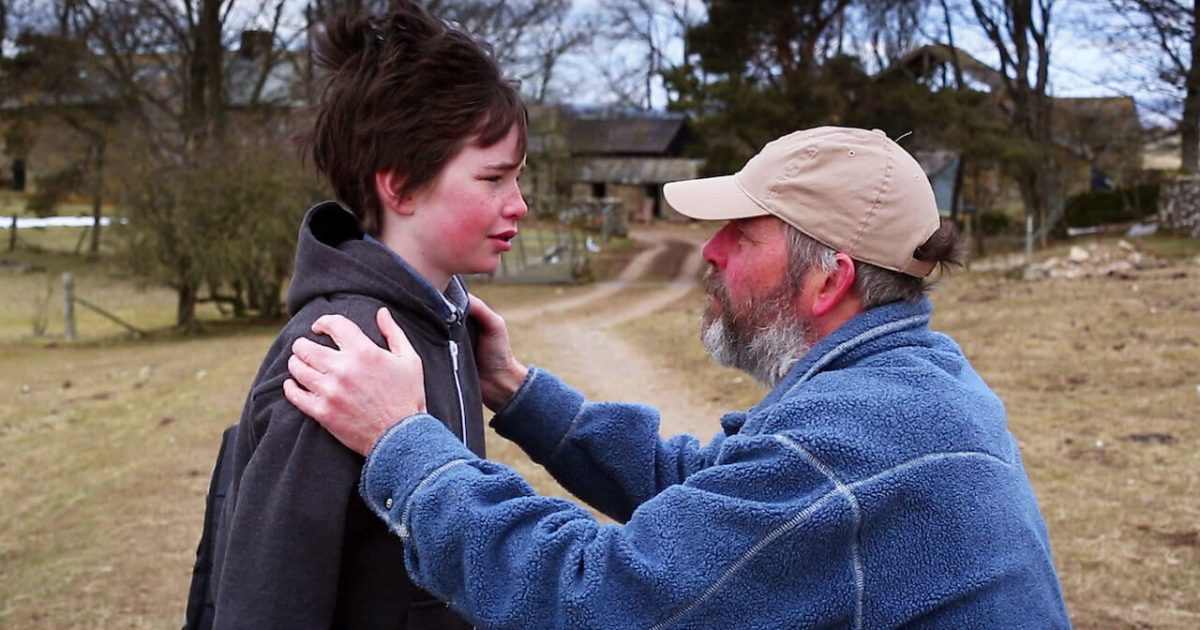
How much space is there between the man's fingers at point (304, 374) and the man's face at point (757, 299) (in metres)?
0.77

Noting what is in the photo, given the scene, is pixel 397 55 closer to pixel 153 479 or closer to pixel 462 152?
pixel 462 152

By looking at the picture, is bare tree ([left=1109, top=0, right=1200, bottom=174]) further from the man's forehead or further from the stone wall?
the man's forehead

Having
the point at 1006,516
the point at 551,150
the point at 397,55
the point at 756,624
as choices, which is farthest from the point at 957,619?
the point at 551,150

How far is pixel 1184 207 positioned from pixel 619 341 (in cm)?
1841

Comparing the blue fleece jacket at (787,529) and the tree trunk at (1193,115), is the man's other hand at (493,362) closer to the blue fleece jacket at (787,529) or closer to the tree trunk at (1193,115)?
the blue fleece jacket at (787,529)

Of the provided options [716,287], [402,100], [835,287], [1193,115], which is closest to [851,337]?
[835,287]

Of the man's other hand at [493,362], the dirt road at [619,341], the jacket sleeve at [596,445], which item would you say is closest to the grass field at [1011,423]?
the dirt road at [619,341]

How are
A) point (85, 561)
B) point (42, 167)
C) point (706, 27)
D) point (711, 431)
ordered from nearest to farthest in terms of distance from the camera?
point (85, 561) → point (711, 431) → point (706, 27) → point (42, 167)

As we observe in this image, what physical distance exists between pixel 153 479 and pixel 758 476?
790 cm

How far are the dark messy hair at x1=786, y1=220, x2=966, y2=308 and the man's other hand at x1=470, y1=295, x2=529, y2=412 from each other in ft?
2.70

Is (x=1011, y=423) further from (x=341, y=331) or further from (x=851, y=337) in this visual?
(x=341, y=331)

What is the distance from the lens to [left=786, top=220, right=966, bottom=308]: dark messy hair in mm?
2047

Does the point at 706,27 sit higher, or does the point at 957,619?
the point at 706,27

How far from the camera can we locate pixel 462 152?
2158 mm
